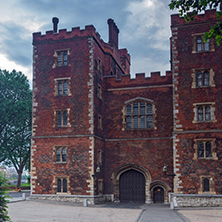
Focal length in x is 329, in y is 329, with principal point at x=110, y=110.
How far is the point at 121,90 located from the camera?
31969 mm

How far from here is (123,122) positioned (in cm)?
3120

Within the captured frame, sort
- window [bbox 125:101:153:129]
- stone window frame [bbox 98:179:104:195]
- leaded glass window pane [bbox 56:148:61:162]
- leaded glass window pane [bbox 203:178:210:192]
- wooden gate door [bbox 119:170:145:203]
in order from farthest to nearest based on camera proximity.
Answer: window [bbox 125:101:153:129], wooden gate door [bbox 119:170:145:203], stone window frame [bbox 98:179:104:195], leaded glass window pane [bbox 56:148:61:162], leaded glass window pane [bbox 203:178:210:192]

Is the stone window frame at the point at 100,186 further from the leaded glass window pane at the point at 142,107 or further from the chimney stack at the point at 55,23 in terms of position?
the chimney stack at the point at 55,23

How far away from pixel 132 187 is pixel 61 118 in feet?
30.0

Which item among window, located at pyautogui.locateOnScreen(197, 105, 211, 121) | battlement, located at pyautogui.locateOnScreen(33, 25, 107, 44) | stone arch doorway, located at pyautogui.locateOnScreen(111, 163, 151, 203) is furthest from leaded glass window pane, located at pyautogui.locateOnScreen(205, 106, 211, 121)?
battlement, located at pyautogui.locateOnScreen(33, 25, 107, 44)

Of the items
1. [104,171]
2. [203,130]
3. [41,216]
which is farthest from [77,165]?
[203,130]

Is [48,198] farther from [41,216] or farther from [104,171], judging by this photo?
[41,216]

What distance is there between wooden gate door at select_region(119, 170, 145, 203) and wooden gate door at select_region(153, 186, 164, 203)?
3.59ft

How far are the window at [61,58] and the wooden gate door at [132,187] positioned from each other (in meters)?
11.8

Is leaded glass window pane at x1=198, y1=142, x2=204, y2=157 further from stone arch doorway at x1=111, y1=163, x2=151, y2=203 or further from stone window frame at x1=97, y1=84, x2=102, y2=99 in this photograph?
stone window frame at x1=97, y1=84, x2=102, y2=99

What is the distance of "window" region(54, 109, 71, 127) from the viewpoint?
96.6ft

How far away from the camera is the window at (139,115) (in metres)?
30.8

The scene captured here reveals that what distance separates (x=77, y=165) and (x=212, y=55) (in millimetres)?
14692

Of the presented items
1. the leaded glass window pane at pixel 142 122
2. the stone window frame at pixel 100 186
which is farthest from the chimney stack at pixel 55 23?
the stone window frame at pixel 100 186
